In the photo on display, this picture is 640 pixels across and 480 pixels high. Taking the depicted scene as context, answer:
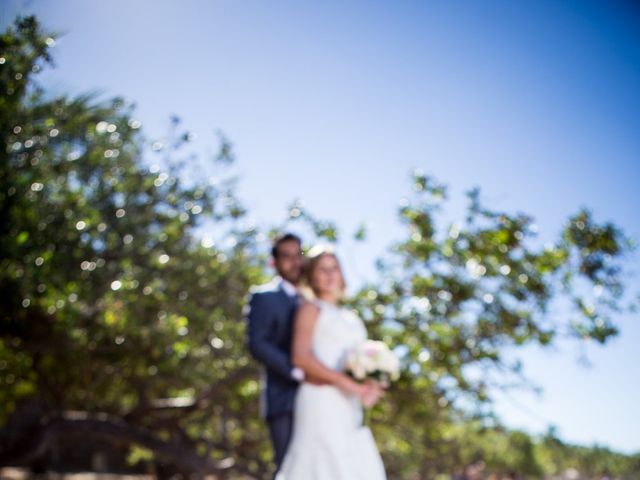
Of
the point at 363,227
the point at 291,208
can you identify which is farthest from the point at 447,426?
the point at 291,208

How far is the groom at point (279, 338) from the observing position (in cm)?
299

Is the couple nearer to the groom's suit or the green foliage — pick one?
the groom's suit

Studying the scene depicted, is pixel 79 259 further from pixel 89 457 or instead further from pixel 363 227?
pixel 89 457

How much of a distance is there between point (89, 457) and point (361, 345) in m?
37.8

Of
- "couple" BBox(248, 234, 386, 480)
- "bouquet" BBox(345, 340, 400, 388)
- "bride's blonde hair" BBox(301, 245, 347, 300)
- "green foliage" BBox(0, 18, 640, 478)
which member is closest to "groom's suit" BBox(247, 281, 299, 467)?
"couple" BBox(248, 234, 386, 480)

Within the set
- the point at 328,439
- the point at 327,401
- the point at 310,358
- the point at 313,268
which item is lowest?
the point at 328,439

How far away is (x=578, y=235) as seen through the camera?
819 centimetres

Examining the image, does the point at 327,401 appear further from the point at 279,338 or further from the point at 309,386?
the point at 279,338

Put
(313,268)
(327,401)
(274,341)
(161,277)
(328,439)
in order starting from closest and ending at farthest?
(328,439)
(327,401)
(274,341)
(313,268)
(161,277)

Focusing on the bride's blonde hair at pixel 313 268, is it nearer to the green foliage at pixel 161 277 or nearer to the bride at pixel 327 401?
the bride at pixel 327 401

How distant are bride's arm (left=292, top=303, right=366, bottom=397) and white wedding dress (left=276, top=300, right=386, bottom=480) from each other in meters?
0.07

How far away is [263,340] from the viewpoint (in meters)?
3.09

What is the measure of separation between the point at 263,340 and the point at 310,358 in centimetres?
29

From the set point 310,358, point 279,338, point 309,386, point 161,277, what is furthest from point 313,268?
point 161,277
